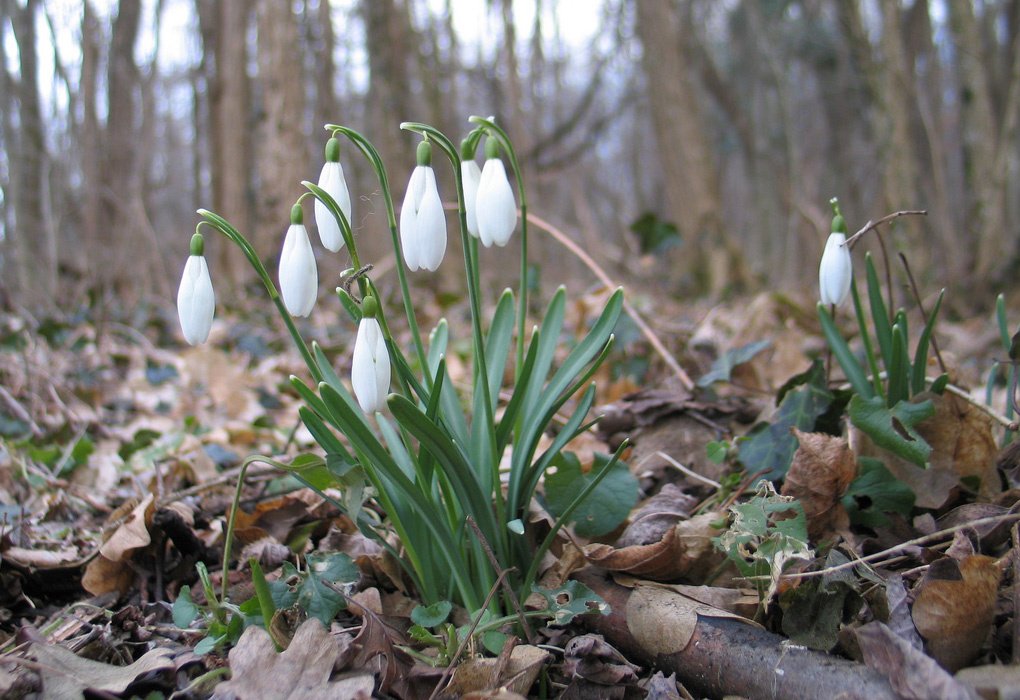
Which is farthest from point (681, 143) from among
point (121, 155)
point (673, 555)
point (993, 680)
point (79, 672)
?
point (79, 672)

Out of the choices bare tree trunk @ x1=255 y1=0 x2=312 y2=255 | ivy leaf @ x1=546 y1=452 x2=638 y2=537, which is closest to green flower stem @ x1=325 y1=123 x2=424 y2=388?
ivy leaf @ x1=546 y1=452 x2=638 y2=537

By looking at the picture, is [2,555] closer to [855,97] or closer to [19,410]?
[19,410]

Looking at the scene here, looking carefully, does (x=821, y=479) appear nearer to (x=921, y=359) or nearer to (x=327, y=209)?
(x=921, y=359)

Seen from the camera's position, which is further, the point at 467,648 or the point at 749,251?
the point at 749,251

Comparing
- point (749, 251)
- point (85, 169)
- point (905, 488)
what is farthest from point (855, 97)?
point (905, 488)

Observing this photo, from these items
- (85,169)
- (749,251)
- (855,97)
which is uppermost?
(855,97)

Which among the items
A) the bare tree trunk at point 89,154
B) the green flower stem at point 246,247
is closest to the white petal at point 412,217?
the green flower stem at point 246,247

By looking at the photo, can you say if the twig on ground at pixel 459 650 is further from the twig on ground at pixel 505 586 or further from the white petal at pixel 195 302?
the white petal at pixel 195 302
